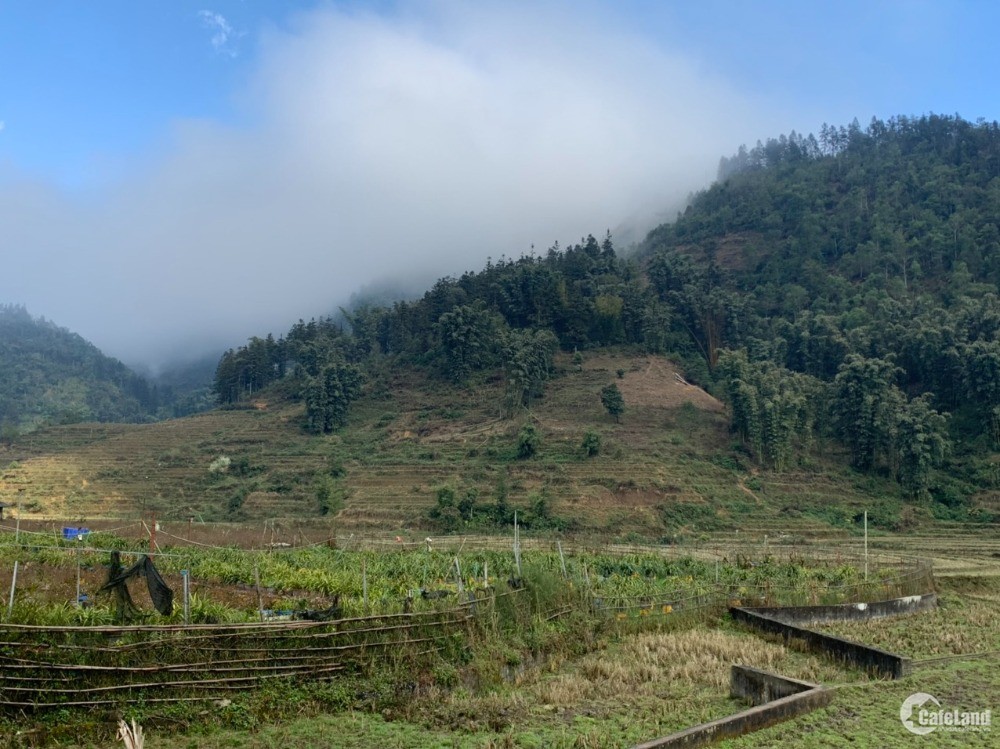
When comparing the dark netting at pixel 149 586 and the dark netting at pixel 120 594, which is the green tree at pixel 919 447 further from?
the dark netting at pixel 120 594

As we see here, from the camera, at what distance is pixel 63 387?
297 feet

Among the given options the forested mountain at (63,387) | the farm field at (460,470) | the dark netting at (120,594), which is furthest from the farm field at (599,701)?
the forested mountain at (63,387)

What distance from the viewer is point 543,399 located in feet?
156

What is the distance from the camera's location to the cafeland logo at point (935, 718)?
26.6ft

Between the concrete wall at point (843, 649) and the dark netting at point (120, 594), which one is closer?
the dark netting at point (120, 594)

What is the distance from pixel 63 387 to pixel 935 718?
102 metres

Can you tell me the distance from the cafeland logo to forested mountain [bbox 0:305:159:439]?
79.9 metres

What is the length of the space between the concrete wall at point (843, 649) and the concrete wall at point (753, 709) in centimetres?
217

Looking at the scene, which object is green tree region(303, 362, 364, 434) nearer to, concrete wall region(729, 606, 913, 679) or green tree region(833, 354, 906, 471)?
green tree region(833, 354, 906, 471)

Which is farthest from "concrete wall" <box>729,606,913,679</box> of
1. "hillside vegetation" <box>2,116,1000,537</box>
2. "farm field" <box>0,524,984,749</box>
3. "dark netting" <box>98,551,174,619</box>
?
"hillside vegetation" <box>2,116,1000,537</box>

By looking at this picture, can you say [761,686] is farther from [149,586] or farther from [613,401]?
[613,401]

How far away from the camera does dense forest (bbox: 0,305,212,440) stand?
82688 mm

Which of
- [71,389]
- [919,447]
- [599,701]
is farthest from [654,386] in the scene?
[71,389]

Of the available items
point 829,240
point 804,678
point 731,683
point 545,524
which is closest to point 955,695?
point 804,678
